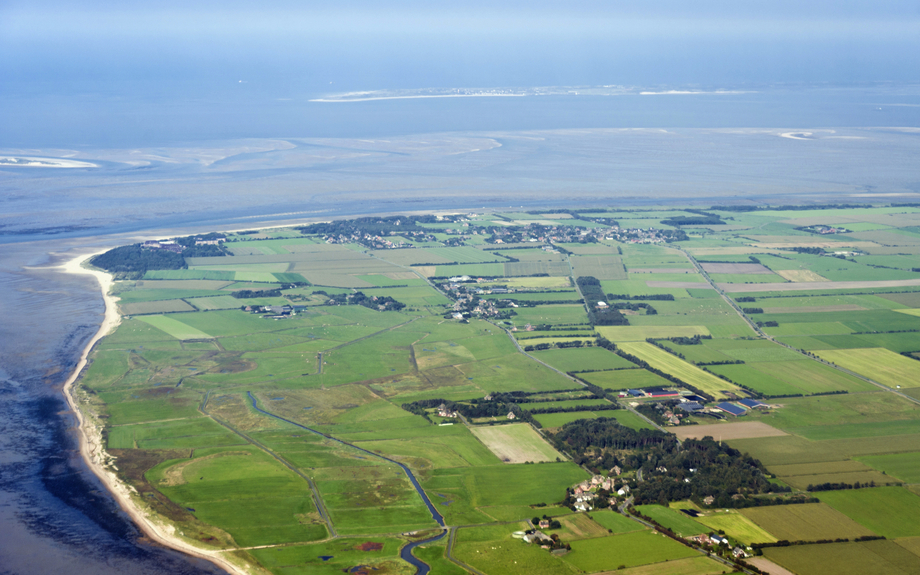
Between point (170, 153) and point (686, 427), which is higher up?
point (170, 153)

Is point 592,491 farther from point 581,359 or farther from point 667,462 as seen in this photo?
point 581,359

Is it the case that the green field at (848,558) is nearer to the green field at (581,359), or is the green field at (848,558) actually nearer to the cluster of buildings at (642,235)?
the green field at (581,359)

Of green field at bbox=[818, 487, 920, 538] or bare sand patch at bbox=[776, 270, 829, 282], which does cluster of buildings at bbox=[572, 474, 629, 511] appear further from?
bare sand patch at bbox=[776, 270, 829, 282]

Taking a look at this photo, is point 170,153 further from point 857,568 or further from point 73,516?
point 857,568

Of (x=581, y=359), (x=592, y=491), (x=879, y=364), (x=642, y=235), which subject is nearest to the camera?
(x=592, y=491)

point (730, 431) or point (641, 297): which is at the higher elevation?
point (641, 297)

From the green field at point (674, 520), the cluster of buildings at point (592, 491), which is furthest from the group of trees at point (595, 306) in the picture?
the green field at point (674, 520)

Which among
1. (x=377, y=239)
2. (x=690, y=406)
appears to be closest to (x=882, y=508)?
(x=690, y=406)

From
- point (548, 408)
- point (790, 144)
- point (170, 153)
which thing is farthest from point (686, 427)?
point (790, 144)
